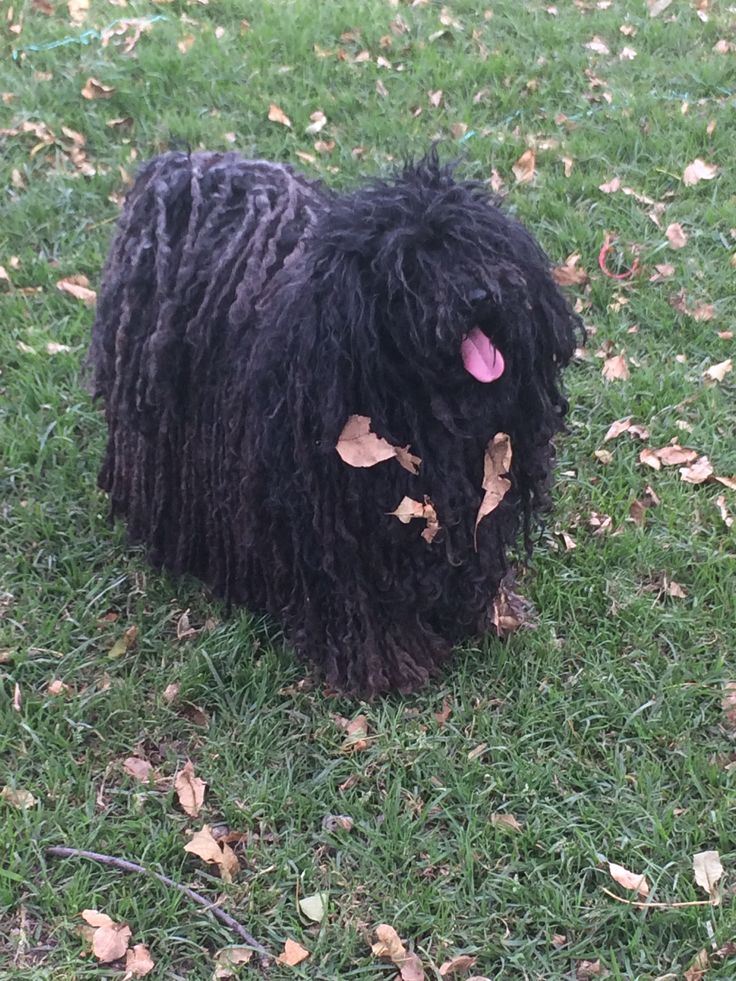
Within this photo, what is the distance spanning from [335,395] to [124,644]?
122 cm

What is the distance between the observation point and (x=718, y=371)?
12.7 feet

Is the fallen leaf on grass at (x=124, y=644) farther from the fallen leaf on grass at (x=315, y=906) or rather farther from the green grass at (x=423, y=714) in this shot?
the fallen leaf on grass at (x=315, y=906)

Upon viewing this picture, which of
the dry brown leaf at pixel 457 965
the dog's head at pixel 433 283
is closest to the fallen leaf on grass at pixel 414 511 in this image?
the dog's head at pixel 433 283

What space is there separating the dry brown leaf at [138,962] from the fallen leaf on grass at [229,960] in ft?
0.50

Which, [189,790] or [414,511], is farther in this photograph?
[189,790]

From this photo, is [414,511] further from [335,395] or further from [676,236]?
Answer: [676,236]

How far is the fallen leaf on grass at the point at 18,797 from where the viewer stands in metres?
2.65

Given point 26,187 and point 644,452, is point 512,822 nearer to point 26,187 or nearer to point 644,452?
point 644,452

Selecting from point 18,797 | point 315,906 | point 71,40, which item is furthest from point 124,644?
point 71,40

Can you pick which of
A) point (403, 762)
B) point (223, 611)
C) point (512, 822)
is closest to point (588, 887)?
point (512, 822)

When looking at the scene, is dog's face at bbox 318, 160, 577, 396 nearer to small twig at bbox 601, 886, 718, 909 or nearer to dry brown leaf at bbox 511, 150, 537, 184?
small twig at bbox 601, 886, 718, 909

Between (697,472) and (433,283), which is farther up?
(433,283)

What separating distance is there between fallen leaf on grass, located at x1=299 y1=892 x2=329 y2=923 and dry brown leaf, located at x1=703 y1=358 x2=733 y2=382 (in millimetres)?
2436

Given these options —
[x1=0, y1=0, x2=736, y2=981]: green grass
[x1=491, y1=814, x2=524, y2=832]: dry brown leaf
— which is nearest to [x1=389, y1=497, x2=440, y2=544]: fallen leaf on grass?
[x1=0, y1=0, x2=736, y2=981]: green grass
